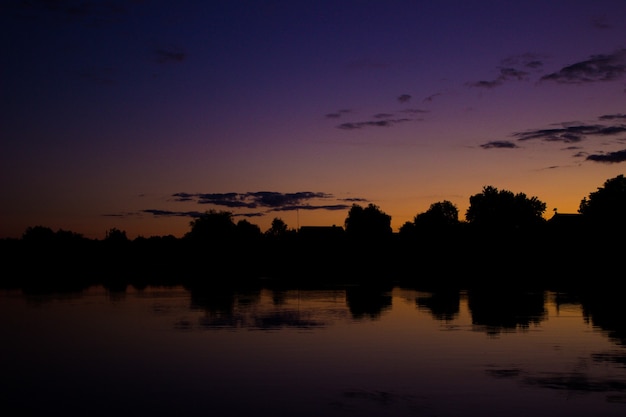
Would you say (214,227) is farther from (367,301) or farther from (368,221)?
(367,301)

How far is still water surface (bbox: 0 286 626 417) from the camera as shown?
613 inches

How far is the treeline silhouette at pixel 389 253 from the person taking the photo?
7844 cm

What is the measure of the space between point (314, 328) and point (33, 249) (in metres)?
145

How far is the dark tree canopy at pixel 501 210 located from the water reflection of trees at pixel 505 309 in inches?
3852

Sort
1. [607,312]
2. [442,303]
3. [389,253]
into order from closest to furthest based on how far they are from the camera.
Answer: [607,312] < [442,303] < [389,253]

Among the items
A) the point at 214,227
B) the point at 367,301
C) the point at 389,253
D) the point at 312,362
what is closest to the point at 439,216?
the point at 389,253

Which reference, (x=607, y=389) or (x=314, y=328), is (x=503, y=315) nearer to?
(x=314, y=328)

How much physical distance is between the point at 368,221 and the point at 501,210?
42.3 meters

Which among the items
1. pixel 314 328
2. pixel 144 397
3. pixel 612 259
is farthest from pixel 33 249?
pixel 144 397

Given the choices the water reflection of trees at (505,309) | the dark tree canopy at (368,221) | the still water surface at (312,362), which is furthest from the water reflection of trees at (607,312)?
the dark tree canopy at (368,221)

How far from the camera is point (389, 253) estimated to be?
424 feet

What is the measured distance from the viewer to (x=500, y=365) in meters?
20.2

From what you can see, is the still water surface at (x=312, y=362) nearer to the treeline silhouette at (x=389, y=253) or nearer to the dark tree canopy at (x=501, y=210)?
the treeline silhouette at (x=389, y=253)

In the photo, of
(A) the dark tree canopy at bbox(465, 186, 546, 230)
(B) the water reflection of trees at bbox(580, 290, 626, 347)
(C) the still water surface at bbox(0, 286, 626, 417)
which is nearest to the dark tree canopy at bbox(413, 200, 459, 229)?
(A) the dark tree canopy at bbox(465, 186, 546, 230)
